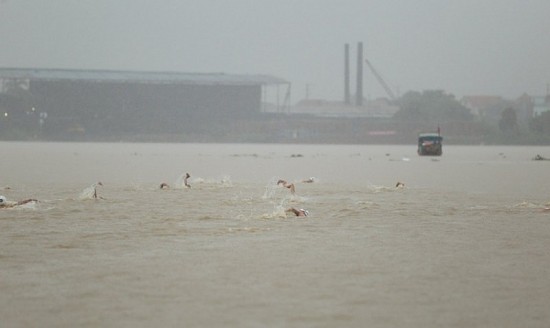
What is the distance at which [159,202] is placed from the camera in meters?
22.1

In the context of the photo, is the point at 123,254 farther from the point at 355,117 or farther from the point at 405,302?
the point at 355,117

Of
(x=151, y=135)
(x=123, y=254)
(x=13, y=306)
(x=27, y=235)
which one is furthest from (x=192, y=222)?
(x=151, y=135)

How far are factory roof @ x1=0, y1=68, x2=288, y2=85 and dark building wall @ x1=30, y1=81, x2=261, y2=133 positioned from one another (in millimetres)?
852

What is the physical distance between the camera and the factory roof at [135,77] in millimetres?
171625

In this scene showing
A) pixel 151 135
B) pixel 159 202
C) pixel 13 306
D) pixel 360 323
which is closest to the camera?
pixel 360 323

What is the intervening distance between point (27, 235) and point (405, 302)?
23.9ft

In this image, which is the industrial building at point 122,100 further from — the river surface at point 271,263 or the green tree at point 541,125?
the river surface at point 271,263

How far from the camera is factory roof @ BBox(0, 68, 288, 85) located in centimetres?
17162

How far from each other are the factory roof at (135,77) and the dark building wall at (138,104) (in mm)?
852

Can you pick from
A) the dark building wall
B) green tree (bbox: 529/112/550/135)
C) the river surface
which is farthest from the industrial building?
the river surface

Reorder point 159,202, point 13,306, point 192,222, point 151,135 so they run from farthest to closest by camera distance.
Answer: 1. point 151,135
2. point 159,202
3. point 192,222
4. point 13,306

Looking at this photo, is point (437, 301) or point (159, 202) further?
point (159, 202)

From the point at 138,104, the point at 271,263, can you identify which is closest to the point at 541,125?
the point at 138,104

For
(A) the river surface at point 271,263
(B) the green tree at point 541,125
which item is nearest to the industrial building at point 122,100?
(B) the green tree at point 541,125
